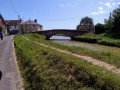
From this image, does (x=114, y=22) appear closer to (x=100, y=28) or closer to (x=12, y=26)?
(x=100, y=28)

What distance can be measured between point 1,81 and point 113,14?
35096 mm

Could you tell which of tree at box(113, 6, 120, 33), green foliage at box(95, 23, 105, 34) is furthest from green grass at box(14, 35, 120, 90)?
green foliage at box(95, 23, 105, 34)

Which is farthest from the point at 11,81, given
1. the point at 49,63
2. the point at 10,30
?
the point at 10,30

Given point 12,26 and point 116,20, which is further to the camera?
point 12,26

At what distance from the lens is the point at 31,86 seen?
18.1 feet

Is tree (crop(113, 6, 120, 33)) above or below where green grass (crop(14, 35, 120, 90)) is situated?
above

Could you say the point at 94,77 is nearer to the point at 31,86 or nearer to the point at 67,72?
the point at 67,72

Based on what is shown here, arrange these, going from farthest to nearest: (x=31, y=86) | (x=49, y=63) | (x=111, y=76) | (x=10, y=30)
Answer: (x=10, y=30) → (x=49, y=63) → (x=31, y=86) → (x=111, y=76)

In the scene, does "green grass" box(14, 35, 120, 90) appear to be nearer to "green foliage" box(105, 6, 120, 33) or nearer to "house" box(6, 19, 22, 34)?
"green foliage" box(105, 6, 120, 33)

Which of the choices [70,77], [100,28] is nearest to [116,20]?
[100,28]

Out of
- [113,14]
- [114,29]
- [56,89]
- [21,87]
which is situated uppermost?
[113,14]

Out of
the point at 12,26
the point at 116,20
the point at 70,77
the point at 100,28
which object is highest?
the point at 12,26

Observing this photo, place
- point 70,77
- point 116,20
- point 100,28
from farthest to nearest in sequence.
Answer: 1. point 100,28
2. point 116,20
3. point 70,77

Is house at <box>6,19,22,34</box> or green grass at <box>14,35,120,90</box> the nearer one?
green grass at <box>14,35,120,90</box>
